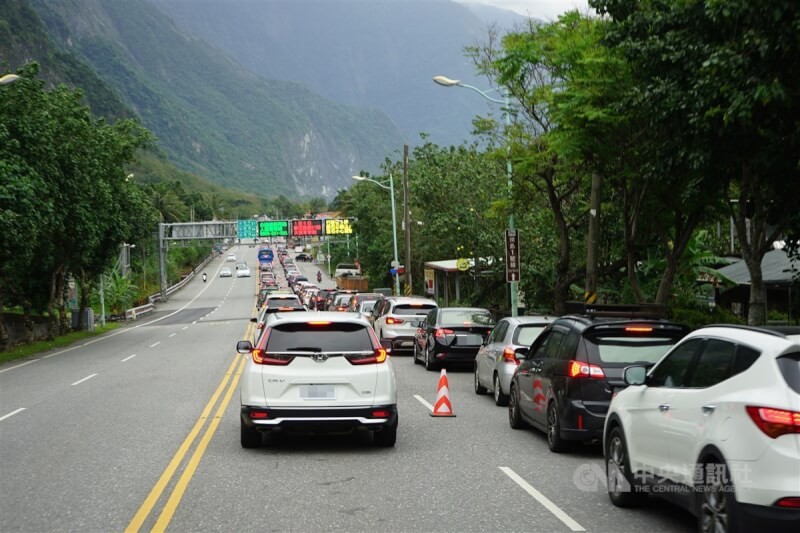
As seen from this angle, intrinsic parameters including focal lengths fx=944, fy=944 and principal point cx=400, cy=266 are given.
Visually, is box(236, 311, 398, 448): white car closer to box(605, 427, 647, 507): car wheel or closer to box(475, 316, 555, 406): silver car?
box(605, 427, 647, 507): car wheel

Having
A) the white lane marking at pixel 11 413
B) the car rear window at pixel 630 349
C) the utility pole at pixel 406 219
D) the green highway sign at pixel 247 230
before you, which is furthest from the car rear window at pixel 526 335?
the green highway sign at pixel 247 230

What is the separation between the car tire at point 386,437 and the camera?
11.4 meters

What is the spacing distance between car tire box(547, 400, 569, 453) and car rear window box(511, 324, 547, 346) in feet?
13.7

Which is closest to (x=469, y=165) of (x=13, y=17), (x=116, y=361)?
(x=116, y=361)

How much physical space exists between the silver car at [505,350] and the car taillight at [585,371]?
395 centimetres

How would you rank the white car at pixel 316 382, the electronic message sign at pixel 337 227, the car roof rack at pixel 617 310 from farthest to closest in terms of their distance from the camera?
the electronic message sign at pixel 337 227
the car roof rack at pixel 617 310
the white car at pixel 316 382

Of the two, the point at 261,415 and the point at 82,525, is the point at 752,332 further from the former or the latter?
the point at 261,415

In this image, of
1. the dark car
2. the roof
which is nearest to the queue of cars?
the dark car

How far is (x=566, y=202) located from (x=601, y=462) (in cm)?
2102

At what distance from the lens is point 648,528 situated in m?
7.54

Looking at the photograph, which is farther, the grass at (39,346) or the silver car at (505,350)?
the grass at (39,346)

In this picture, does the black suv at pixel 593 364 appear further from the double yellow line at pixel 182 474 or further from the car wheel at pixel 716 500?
the double yellow line at pixel 182 474

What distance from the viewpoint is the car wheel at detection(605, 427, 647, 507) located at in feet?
26.5

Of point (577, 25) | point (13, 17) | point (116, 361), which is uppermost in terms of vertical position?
point (13, 17)
